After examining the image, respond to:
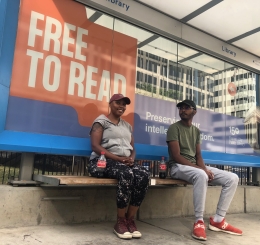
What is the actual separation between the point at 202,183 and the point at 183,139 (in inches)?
28.3

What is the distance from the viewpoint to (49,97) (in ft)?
11.5

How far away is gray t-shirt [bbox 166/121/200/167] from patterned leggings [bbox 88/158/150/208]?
77 cm

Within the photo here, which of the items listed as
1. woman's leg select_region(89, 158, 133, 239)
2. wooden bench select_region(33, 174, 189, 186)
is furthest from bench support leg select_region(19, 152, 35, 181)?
woman's leg select_region(89, 158, 133, 239)

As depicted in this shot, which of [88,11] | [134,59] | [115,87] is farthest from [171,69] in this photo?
[88,11]

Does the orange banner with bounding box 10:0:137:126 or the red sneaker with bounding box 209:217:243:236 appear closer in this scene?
the red sneaker with bounding box 209:217:243:236

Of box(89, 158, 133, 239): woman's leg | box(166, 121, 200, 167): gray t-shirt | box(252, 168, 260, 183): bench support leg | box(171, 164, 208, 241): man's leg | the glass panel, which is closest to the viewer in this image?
box(89, 158, 133, 239): woman's leg

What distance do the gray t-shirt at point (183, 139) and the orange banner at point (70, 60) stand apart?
88 cm

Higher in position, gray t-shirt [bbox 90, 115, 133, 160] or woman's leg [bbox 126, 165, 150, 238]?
gray t-shirt [bbox 90, 115, 133, 160]

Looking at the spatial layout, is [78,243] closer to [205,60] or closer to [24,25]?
[24,25]

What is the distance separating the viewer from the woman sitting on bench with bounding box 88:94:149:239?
2744mm

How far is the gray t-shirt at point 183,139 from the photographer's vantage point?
140 inches

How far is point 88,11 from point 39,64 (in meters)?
1.13

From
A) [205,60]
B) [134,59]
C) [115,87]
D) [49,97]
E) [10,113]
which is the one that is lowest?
[10,113]

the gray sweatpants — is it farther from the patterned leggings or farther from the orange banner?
the orange banner
